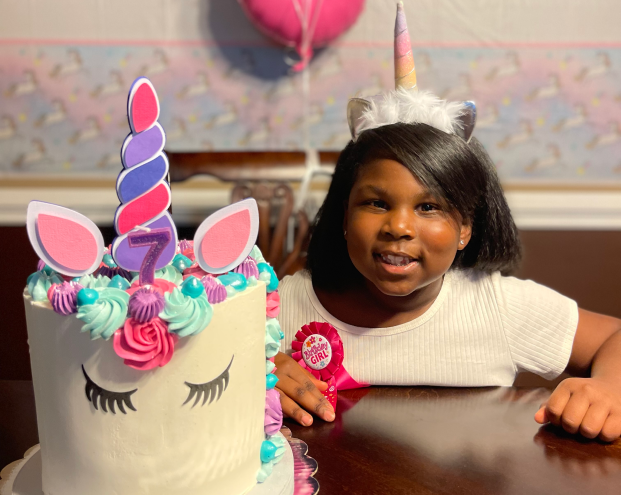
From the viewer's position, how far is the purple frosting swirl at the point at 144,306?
1.98 ft

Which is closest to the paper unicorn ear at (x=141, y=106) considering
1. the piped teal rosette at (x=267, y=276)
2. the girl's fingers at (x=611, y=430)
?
the piped teal rosette at (x=267, y=276)

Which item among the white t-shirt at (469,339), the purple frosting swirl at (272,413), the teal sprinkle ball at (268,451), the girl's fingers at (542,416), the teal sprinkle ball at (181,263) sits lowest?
the white t-shirt at (469,339)

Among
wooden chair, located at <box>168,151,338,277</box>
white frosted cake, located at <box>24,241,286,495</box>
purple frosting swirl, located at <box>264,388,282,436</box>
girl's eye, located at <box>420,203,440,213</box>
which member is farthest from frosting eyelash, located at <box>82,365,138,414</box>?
wooden chair, located at <box>168,151,338,277</box>

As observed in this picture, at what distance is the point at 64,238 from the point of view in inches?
24.0

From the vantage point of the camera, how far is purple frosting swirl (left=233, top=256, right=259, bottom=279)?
2.36 feet

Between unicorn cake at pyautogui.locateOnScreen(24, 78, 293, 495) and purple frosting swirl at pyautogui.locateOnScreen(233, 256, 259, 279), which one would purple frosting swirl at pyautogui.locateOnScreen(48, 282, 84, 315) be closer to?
unicorn cake at pyautogui.locateOnScreen(24, 78, 293, 495)

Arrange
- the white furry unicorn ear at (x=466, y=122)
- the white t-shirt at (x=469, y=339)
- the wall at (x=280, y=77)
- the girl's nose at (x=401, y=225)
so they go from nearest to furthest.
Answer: the girl's nose at (x=401, y=225), the white furry unicorn ear at (x=466, y=122), the white t-shirt at (x=469, y=339), the wall at (x=280, y=77)

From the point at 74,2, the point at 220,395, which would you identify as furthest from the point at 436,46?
the point at 220,395

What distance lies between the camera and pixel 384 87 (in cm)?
226

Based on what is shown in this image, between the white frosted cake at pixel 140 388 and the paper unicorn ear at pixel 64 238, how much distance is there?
3cm

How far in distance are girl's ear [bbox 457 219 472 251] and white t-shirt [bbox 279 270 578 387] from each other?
0.51 ft

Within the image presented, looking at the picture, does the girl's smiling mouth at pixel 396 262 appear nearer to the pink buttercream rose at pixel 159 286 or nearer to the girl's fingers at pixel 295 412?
the girl's fingers at pixel 295 412

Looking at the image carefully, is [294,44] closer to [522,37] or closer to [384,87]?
[384,87]

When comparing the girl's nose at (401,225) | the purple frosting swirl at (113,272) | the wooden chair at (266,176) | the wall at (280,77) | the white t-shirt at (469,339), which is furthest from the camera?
the wall at (280,77)
